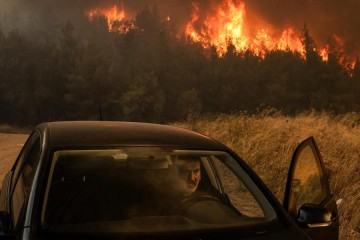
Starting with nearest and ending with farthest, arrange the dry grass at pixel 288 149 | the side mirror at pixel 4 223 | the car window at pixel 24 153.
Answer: the side mirror at pixel 4 223
the car window at pixel 24 153
the dry grass at pixel 288 149

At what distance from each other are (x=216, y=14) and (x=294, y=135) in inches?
4686

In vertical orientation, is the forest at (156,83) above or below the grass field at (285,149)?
above

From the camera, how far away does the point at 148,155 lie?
9.93 feet

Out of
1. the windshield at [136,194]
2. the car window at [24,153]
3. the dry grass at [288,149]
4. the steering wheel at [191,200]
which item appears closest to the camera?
the windshield at [136,194]

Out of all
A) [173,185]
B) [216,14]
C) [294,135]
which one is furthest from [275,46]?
[173,185]

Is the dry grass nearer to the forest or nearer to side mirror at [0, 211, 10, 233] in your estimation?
side mirror at [0, 211, 10, 233]

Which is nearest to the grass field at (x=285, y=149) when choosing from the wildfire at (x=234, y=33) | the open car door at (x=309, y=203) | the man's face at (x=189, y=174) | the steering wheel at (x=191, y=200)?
the open car door at (x=309, y=203)

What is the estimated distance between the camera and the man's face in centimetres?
346

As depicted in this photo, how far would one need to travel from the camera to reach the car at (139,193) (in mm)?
2579

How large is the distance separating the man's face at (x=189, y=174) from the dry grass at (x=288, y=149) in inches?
118

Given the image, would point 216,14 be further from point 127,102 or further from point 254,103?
point 127,102

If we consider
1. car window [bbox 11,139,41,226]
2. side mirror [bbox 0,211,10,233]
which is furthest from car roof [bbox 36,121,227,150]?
side mirror [bbox 0,211,10,233]

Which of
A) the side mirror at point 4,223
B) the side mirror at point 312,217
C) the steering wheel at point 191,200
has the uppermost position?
the side mirror at point 4,223

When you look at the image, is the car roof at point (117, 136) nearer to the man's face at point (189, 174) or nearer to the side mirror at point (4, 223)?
the man's face at point (189, 174)
